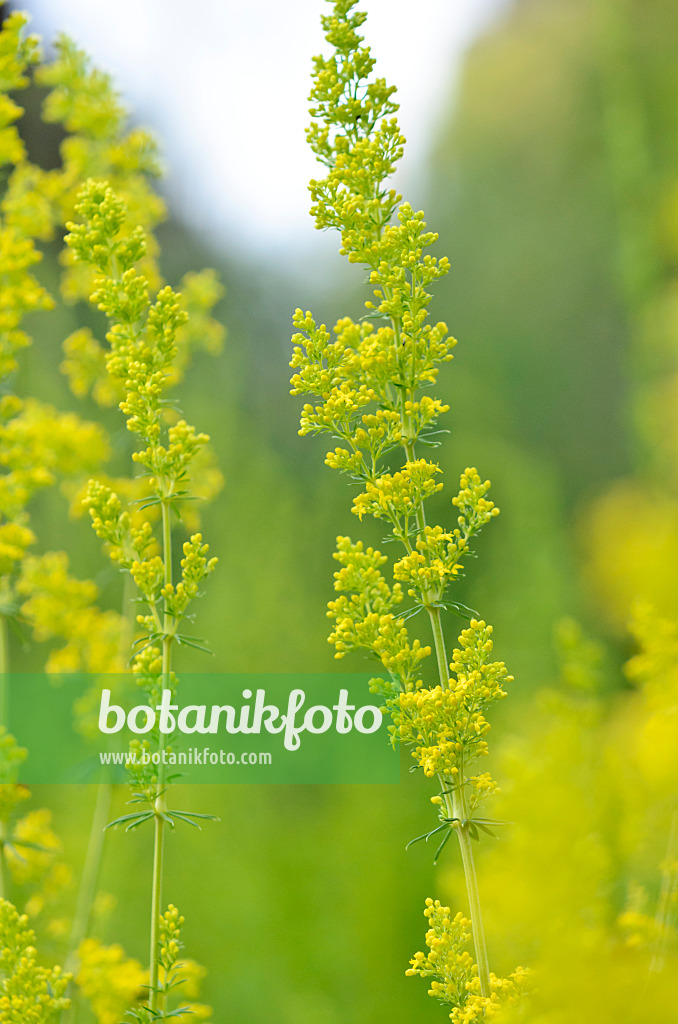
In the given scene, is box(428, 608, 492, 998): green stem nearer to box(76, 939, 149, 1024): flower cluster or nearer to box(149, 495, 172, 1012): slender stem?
box(149, 495, 172, 1012): slender stem

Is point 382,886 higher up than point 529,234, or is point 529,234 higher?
point 529,234

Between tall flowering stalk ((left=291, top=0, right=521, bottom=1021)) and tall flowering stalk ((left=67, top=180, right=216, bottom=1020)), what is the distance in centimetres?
15

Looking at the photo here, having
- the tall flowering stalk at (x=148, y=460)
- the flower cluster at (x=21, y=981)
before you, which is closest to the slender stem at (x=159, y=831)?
the tall flowering stalk at (x=148, y=460)

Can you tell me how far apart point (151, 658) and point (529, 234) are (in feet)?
11.8

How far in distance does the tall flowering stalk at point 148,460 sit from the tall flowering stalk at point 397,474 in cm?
15

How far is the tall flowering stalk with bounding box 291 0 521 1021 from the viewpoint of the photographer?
1.90 feet

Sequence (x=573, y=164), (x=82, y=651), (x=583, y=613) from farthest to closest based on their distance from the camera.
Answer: (x=573, y=164) < (x=583, y=613) < (x=82, y=651)

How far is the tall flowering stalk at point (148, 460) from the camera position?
673 millimetres

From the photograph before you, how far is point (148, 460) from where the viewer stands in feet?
2.23

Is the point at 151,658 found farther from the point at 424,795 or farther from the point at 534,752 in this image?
the point at 424,795

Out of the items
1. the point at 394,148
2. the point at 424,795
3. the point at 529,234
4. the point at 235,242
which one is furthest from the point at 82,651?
the point at 529,234

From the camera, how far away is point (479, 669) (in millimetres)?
595

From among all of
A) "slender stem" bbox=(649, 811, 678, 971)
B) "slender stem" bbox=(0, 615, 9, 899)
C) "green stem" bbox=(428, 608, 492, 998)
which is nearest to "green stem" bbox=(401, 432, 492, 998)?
"green stem" bbox=(428, 608, 492, 998)

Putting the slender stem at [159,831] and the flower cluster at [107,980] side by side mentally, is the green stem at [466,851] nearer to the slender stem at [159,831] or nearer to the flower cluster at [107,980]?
the slender stem at [159,831]
